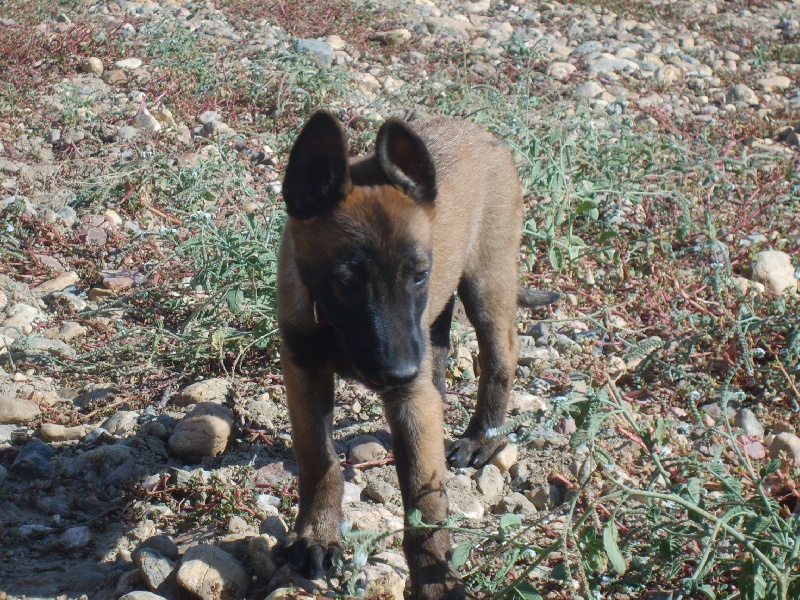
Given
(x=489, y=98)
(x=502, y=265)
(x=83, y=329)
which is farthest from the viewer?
(x=489, y=98)

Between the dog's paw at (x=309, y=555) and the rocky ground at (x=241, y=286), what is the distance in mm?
103

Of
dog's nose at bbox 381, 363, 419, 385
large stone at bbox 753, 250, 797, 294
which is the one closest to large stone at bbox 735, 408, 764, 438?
large stone at bbox 753, 250, 797, 294

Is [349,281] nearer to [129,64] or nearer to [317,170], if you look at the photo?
[317,170]

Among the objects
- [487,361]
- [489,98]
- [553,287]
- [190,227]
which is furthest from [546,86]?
[487,361]

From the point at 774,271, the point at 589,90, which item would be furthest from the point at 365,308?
the point at 589,90

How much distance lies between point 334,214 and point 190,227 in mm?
3400

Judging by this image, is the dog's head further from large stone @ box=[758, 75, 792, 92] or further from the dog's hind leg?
large stone @ box=[758, 75, 792, 92]

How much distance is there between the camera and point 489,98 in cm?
867

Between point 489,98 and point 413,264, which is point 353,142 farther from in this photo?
point 413,264

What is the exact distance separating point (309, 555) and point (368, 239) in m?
1.47

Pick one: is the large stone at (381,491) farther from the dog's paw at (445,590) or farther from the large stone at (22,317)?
the large stone at (22,317)

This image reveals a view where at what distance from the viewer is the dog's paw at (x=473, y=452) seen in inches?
209

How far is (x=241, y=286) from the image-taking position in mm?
6059

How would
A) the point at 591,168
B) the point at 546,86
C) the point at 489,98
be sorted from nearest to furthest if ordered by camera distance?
1. the point at 591,168
2. the point at 489,98
3. the point at 546,86
